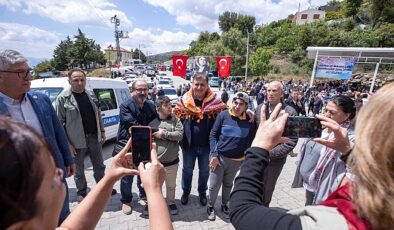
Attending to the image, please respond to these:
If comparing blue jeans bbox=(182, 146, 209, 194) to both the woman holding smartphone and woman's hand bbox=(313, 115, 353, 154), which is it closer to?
the woman holding smartphone

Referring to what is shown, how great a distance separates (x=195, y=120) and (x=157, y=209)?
266cm

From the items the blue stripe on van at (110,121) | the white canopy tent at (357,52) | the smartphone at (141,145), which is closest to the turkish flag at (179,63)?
the blue stripe on van at (110,121)

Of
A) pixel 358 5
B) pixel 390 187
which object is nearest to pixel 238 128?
pixel 390 187

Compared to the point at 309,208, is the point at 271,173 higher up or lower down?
lower down

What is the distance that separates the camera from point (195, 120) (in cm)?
373

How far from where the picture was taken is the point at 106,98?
7168mm

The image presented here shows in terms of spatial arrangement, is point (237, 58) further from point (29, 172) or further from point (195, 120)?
point (29, 172)

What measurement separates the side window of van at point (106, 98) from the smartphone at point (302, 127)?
6.23 m

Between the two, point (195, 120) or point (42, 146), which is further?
point (195, 120)

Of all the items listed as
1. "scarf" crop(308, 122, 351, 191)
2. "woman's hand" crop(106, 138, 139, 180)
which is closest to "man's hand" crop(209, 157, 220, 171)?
"scarf" crop(308, 122, 351, 191)

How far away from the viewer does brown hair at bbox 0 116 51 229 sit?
24.4 inches

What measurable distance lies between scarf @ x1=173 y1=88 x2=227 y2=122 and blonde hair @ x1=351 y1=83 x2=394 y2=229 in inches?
113

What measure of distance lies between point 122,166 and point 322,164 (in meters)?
2.02

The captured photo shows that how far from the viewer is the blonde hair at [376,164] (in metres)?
0.76
